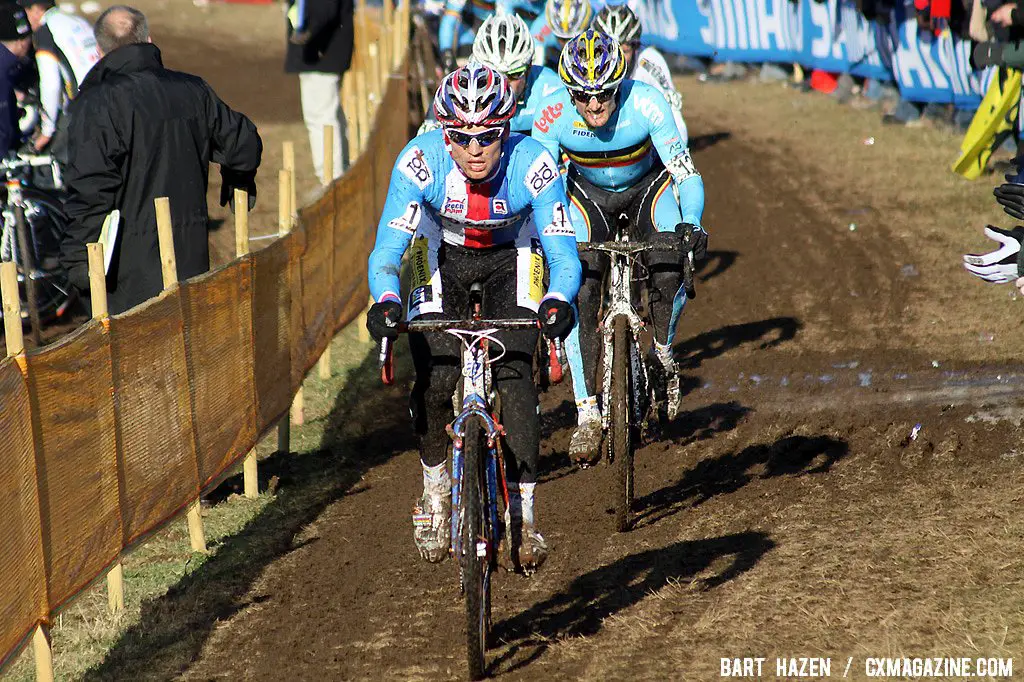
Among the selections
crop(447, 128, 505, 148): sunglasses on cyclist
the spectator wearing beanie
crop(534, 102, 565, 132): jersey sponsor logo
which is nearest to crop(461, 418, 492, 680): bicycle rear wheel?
crop(447, 128, 505, 148): sunglasses on cyclist

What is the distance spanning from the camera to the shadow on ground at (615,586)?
6871 millimetres

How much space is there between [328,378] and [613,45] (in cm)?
491

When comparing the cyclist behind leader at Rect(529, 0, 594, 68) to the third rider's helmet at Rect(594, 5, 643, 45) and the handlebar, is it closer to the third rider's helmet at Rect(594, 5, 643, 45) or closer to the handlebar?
the third rider's helmet at Rect(594, 5, 643, 45)

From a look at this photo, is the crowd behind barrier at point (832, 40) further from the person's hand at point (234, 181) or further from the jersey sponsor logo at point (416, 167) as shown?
the jersey sponsor logo at point (416, 167)

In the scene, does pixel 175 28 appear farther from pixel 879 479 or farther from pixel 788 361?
pixel 879 479

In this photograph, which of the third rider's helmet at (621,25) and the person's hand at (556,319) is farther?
the third rider's helmet at (621,25)

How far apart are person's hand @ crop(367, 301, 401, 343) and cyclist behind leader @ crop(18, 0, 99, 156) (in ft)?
23.3

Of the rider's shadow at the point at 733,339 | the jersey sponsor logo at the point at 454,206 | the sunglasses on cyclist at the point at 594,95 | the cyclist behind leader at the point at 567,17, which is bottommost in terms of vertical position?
the rider's shadow at the point at 733,339

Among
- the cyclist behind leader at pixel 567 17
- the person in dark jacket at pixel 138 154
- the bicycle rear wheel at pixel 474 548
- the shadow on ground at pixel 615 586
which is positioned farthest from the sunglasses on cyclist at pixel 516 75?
the bicycle rear wheel at pixel 474 548

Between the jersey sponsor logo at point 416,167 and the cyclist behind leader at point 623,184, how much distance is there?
2.27 metres

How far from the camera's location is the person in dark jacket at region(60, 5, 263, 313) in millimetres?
8375

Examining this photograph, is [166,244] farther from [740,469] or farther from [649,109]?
[740,469]

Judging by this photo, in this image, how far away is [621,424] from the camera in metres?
8.23

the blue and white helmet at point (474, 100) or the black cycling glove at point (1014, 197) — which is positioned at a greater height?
the blue and white helmet at point (474, 100)
